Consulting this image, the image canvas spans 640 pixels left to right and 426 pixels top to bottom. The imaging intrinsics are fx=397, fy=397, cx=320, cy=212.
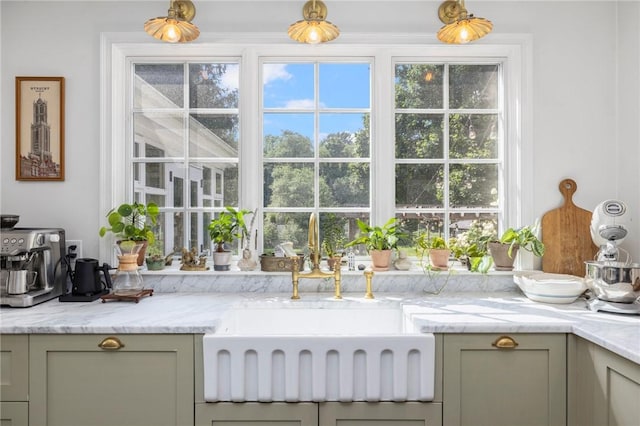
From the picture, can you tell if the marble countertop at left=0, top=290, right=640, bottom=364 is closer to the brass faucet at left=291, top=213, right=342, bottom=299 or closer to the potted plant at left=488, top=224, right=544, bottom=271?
the brass faucet at left=291, top=213, right=342, bottom=299

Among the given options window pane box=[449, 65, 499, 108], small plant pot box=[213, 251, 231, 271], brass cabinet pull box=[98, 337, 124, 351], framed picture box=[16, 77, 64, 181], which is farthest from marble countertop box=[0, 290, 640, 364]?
window pane box=[449, 65, 499, 108]

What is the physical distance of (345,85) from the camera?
2357 millimetres

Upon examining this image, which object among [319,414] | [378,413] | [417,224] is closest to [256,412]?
[319,414]

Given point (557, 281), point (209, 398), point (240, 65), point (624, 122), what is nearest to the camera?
point (209, 398)

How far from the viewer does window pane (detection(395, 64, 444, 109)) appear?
92.4 inches

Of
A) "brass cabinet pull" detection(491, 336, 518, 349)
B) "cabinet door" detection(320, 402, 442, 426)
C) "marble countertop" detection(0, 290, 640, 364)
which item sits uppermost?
"marble countertop" detection(0, 290, 640, 364)

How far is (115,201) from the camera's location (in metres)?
2.26

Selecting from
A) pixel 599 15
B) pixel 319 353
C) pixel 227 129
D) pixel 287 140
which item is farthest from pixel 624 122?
pixel 227 129

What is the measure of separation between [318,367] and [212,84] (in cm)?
171

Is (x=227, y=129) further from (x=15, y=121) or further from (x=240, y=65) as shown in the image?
(x=15, y=121)

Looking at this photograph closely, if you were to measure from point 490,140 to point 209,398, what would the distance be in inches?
79.2

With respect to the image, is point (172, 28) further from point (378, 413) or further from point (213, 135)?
point (378, 413)

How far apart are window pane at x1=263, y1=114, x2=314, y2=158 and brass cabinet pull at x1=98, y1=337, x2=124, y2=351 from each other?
1.25 m

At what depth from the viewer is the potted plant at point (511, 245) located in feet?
6.92
